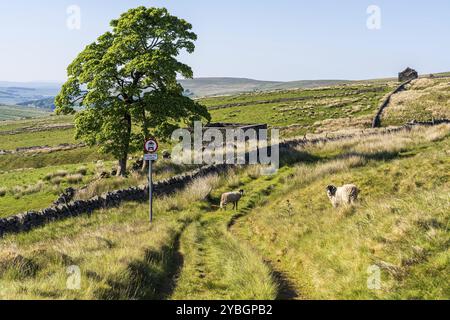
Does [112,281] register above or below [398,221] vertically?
below

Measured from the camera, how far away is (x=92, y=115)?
28.5 m

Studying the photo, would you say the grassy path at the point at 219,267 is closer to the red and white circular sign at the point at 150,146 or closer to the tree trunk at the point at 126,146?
the red and white circular sign at the point at 150,146

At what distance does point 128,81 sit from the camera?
1176 inches

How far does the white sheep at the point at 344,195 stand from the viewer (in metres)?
15.7

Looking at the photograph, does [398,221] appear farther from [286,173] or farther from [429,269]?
[286,173]

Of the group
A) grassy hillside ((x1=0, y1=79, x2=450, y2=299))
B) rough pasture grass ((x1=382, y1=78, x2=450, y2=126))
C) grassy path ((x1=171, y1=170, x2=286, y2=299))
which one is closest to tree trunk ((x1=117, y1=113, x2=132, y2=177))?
grassy hillside ((x1=0, y1=79, x2=450, y2=299))

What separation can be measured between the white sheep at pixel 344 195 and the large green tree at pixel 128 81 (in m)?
15.3

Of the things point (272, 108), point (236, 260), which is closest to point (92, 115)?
point (236, 260)

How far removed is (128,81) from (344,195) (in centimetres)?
1953

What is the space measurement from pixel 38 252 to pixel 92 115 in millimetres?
18139

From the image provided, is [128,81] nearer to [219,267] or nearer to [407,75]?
[219,267]

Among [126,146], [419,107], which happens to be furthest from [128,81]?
[419,107]

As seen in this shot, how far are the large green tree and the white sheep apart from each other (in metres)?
15.3
